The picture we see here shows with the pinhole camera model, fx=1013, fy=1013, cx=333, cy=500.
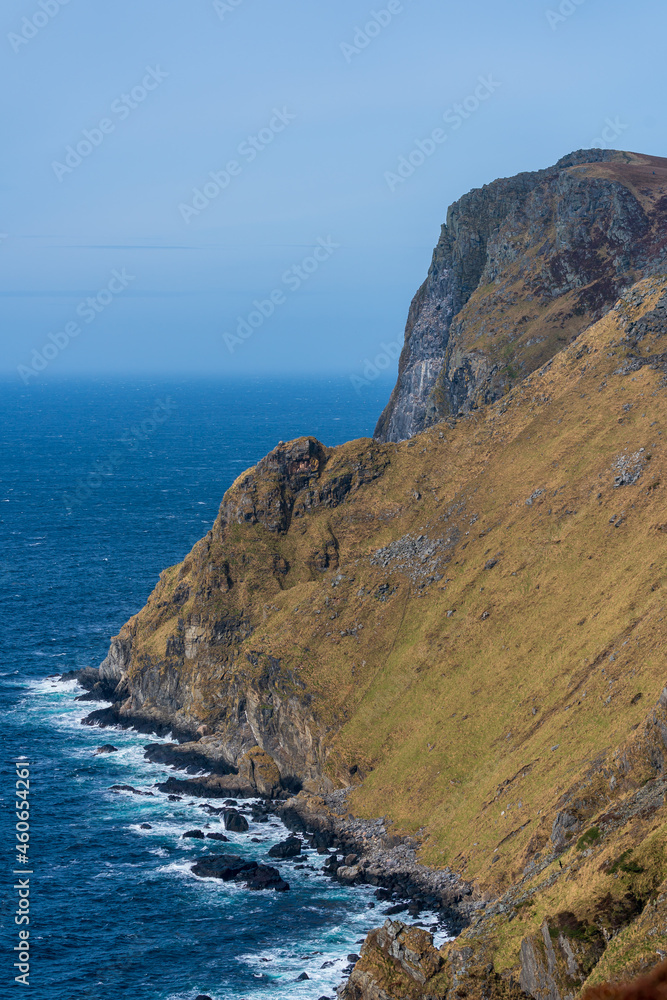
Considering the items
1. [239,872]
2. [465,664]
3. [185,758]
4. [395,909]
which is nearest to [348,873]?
[395,909]

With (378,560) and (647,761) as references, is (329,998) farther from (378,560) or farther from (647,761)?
(378,560)

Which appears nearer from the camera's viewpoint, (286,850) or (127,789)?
(286,850)

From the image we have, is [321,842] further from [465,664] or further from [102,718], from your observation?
[102,718]

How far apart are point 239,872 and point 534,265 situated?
11092cm

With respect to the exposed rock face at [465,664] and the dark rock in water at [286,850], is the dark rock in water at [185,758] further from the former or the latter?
the dark rock in water at [286,850]

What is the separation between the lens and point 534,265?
537ft

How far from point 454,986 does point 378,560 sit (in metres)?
64.1

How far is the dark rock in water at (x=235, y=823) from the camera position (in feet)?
315

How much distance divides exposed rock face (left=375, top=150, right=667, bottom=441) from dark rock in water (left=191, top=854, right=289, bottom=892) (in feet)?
275

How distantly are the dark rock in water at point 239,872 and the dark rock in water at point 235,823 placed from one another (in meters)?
5.18

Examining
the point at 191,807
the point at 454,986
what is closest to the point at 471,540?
the point at 191,807

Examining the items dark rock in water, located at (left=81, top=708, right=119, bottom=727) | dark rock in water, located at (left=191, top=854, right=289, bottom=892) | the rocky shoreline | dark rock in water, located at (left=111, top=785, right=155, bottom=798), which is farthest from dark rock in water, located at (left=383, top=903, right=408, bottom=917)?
dark rock in water, located at (left=81, top=708, right=119, bottom=727)

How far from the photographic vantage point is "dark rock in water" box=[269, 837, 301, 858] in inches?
3575

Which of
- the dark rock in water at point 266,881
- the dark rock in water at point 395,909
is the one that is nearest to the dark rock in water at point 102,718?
the dark rock in water at point 266,881
